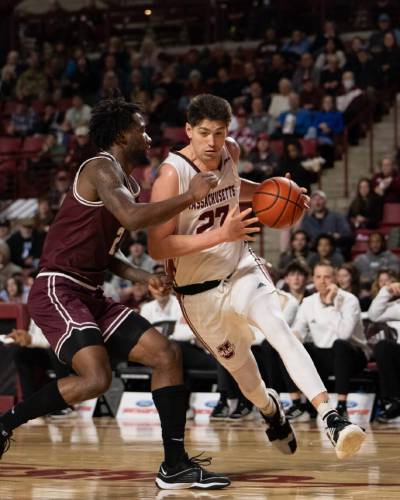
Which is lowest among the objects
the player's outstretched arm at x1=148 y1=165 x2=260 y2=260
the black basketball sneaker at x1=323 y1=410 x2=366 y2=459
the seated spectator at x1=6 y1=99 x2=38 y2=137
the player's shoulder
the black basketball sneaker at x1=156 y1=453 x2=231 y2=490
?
the seated spectator at x1=6 y1=99 x2=38 y2=137

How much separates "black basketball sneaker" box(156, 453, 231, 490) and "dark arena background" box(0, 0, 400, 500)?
8 cm

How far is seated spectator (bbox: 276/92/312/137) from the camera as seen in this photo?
16938mm

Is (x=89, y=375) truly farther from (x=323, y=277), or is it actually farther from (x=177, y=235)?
(x=323, y=277)

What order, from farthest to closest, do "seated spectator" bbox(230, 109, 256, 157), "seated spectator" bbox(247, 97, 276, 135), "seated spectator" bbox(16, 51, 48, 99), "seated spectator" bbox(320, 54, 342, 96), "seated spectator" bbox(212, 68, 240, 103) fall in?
"seated spectator" bbox(16, 51, 48, 99)
"seated spectator" bbox(212, 68, 240, 103)
"seated spectator" bbox(320, 54, 342, 96)
"seated spectator" bbox(247, 97, 276, 135)
"seated spectator" bbox(230, 109, 256, 157)

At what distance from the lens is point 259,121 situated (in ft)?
57.5

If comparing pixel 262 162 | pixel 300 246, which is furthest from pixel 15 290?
pixel 262 162

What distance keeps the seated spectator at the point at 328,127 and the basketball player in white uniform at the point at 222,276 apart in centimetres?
995

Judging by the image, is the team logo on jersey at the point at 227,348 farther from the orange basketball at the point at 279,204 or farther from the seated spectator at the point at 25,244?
the seated spectator at the point at 25,244

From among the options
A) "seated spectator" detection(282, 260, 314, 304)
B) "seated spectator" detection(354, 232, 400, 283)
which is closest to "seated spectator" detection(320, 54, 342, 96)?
"seated spectator" detection(354, 232, 400, 283)

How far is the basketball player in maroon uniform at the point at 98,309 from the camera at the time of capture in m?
5.90

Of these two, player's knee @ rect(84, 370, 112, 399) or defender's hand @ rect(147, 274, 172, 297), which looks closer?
player's knee @ rect(84, 370, 112, 399)

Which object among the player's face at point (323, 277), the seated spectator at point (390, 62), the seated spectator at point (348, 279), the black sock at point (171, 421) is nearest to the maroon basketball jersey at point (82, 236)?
the black sock at point (171, 421)

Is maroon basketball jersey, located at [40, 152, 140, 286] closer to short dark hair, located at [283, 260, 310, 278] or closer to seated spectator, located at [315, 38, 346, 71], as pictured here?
short dark hair, located at [283, 260, 310, 278]

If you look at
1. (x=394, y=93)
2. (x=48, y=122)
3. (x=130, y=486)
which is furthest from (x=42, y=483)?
(x=48, y=122)
